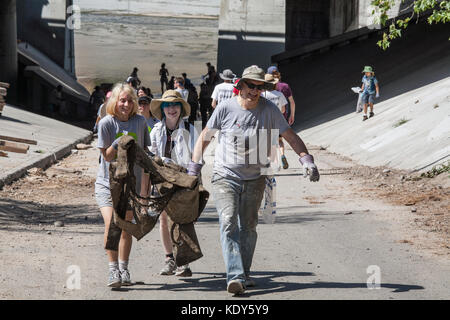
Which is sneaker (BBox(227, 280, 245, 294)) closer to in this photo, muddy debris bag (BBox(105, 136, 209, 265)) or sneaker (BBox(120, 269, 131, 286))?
muddy debris bag (BBox(105, 136, 209, 265))

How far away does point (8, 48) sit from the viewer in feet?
113

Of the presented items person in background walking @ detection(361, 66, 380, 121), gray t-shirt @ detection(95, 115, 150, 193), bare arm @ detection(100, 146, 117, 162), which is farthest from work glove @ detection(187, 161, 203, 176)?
person in background walking @ detection(361, 66, 380, 121)

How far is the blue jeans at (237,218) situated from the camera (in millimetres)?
7008

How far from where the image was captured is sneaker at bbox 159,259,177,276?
7.75 m

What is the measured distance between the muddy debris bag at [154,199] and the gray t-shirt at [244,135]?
37cm

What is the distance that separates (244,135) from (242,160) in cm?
23

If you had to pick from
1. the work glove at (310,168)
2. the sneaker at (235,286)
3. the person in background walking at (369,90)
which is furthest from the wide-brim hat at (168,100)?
the person in background walking at (369,90)

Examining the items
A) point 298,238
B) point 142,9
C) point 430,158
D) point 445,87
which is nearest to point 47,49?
point 142,9

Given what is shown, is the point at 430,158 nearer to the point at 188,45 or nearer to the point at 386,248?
the point at 386,248

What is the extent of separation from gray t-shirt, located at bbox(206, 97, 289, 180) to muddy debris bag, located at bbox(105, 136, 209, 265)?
375mm

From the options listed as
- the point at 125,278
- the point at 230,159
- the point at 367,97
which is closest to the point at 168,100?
the point at 230,159

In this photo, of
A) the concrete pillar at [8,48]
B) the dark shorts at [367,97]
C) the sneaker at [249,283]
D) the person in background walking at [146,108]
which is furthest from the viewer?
the concrete pillar at [8,48]

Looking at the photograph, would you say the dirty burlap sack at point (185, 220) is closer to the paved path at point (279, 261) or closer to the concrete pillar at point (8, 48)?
the paved path at point (279, 261)

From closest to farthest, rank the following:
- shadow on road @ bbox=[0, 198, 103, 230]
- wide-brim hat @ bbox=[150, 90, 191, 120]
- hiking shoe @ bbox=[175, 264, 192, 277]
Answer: hiking shoe @ bbox=[175, 264, 192, 277]
wide-brim hat @ bbox=[150, 90, 191, 120]
shadow on road @ bbox=[0, 198, 103, 230]
